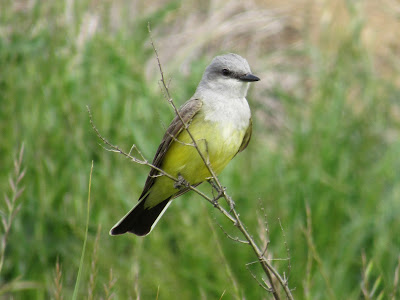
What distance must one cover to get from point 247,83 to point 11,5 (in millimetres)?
2905

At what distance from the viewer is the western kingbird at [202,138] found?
11.6ft

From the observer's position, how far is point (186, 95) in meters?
6.57

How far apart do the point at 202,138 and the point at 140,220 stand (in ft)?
2.05

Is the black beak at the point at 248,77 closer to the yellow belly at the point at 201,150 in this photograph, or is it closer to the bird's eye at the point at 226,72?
the bird's eye at the point at 226,72

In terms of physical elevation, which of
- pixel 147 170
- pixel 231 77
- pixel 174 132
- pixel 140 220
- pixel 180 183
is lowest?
pixel 147 170

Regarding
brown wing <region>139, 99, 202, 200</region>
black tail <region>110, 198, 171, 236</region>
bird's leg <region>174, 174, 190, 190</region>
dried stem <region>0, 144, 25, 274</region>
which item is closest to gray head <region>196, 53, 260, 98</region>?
brown wing <region>139, 99, 202, 200</region>

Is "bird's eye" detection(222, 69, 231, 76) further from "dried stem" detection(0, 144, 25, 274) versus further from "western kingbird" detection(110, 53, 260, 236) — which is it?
"dried stem" detection(0, 144, 25, 274)

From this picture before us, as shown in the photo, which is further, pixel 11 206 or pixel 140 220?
pixel 140 220

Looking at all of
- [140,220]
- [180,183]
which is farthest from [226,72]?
[140,220]

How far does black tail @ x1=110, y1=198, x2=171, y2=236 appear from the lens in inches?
145

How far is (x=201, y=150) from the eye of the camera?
11.4ft

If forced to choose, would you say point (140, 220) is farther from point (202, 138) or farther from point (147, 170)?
point (147, 170)

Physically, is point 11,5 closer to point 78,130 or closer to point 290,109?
point 78,130

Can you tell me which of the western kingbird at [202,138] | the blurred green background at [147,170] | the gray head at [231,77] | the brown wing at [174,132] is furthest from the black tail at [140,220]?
the blurred green background at [147,170]
